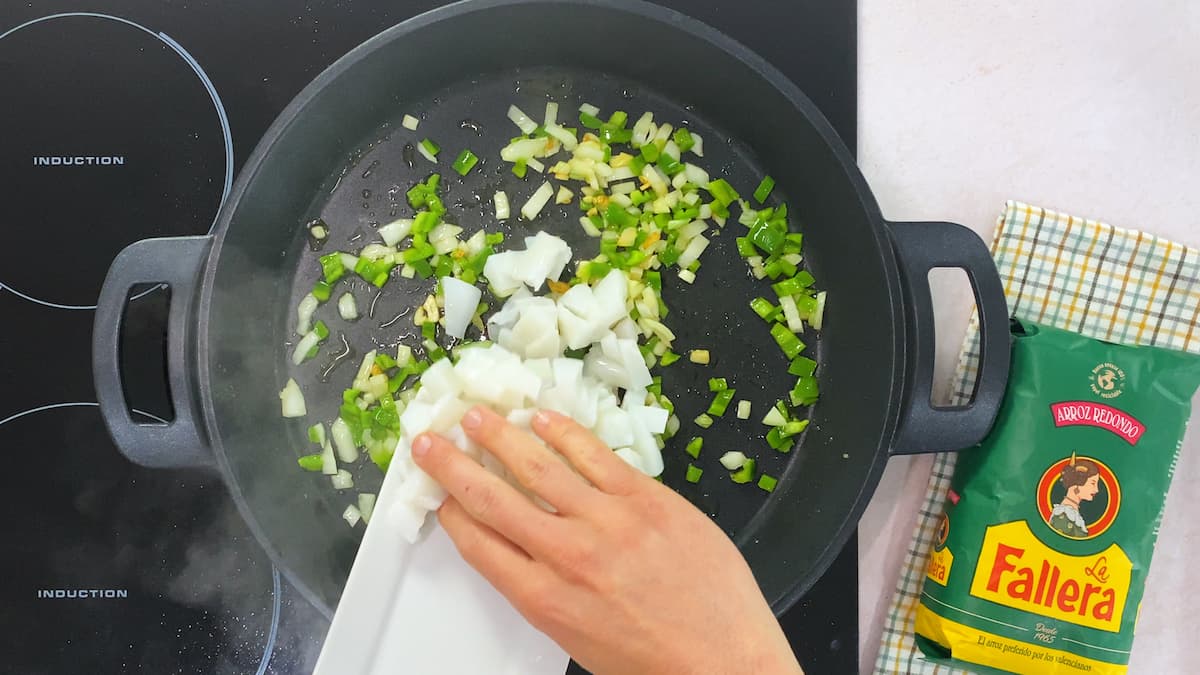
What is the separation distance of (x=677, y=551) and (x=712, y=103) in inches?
24.0

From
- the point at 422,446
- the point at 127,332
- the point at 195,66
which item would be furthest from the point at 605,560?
the point at 195,66

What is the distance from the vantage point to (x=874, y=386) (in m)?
0.99

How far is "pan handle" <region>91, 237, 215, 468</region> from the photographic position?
0.85 metres

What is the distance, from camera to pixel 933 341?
3.05 feet

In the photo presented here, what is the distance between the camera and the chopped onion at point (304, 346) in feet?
3.42

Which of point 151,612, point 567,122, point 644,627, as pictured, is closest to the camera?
point 644,627

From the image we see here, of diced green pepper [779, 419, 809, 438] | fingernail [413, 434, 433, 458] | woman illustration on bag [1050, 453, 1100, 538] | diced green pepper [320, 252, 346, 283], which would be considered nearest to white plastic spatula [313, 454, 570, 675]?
fingernail [413, 434, 433, 458]

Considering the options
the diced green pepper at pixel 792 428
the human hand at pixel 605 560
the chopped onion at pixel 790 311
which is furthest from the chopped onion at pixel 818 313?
the human hand at pixel 605 560

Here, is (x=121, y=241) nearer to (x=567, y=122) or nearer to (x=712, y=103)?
(x=567, y=122)

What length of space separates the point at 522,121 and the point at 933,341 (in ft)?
1.97

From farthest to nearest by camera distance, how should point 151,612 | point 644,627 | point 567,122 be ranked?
point 567,122 → point 151,612 → point 644,627

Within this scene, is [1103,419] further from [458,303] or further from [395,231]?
[395,231]

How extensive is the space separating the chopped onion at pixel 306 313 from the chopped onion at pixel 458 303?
183mm

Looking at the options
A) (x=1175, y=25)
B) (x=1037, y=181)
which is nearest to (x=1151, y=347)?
(x=1037, y=181)
